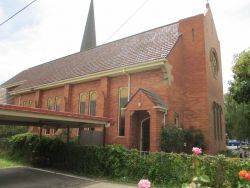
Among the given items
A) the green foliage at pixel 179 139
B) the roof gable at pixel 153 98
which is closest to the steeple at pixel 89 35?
the roof gable at pixel 153 98

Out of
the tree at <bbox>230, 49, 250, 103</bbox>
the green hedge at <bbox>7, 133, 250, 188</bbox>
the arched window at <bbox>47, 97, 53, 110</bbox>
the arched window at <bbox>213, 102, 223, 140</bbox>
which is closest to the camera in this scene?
the green hedge at <bbox>7, 133, 250, 188</bbox>

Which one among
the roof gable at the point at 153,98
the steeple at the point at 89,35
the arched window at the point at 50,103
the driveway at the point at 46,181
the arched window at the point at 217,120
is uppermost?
the steeple at the point at 89,35

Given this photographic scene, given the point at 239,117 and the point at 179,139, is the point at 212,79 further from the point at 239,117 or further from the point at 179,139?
the point at 239,117

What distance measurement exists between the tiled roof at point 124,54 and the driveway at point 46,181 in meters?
8.52

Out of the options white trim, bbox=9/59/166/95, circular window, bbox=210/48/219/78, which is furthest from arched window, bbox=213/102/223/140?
white trim, bbox=9/59/166/95

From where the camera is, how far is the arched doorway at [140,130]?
16828mm

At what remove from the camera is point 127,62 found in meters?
19.8

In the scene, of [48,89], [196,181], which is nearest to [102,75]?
[48,89]

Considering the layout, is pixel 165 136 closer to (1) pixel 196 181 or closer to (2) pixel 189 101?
(2) pixel 189 101

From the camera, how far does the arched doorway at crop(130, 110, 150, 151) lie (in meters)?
16.8

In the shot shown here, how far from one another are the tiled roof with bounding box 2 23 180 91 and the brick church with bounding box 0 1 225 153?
0.10m

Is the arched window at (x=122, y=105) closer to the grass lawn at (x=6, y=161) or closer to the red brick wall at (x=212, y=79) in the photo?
the red brick wall at (x=212, y=79)

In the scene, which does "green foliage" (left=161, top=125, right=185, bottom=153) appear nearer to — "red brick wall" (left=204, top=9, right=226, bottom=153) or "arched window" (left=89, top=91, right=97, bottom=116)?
"red brick wall" (left=204, top=9, right=226, bottom=153)

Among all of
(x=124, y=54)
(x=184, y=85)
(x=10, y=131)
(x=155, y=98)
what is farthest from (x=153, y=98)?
(x=10, y=131)
